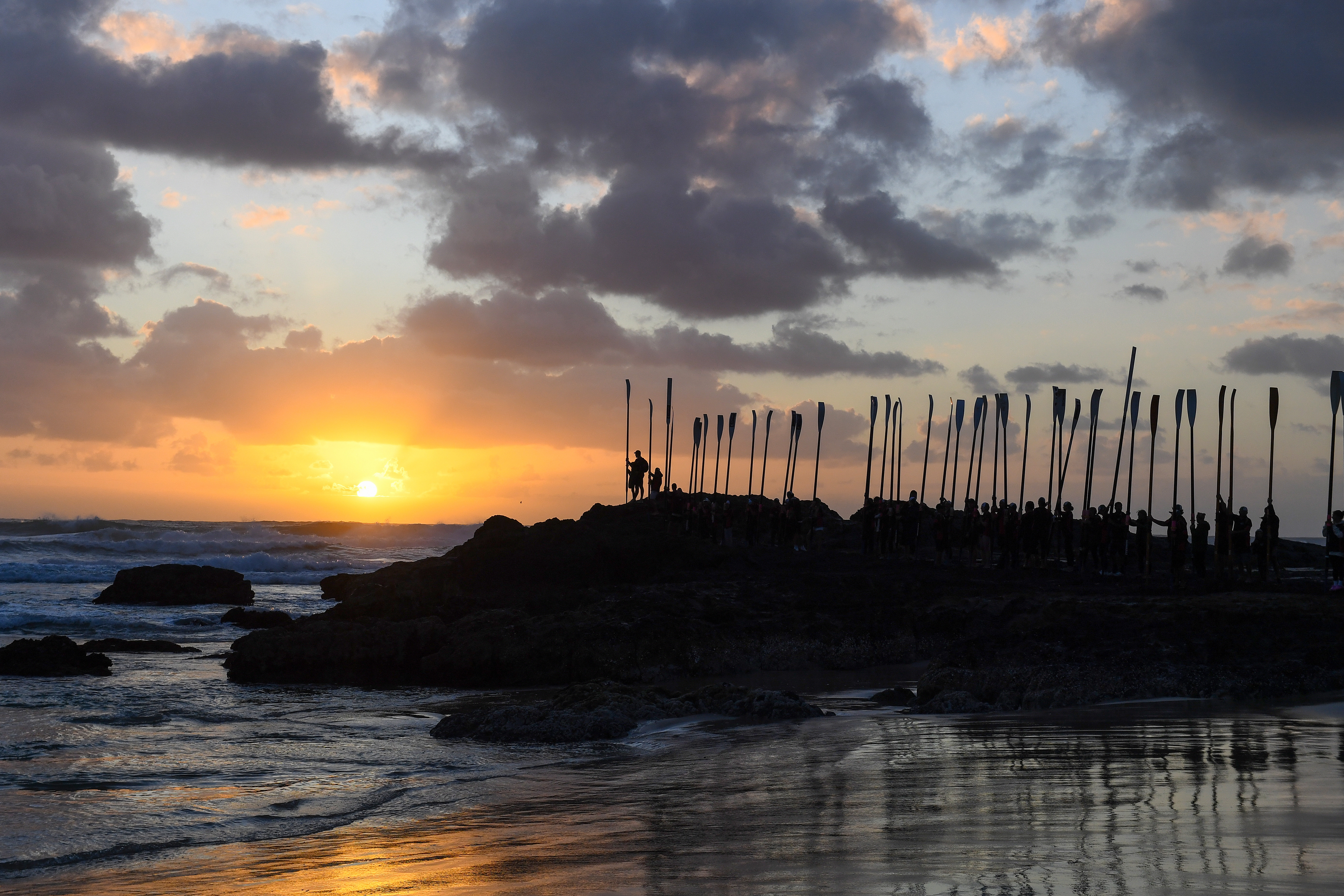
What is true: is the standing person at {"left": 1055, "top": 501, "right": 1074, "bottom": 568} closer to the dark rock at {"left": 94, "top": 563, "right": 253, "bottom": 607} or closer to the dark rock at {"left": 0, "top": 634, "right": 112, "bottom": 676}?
the dark rock at {"left": 0, "top": 634, "right": 112, "bottom": 676}

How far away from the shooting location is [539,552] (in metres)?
30.4

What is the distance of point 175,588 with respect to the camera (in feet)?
121

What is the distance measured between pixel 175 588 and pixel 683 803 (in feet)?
114

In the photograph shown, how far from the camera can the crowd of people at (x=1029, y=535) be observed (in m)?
22.8

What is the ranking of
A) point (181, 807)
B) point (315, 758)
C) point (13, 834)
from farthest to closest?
point (315, 758) → point (181, 807) → point (13, 834)

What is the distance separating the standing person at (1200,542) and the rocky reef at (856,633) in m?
0.51

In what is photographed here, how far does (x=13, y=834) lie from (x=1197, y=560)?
75.9 feet

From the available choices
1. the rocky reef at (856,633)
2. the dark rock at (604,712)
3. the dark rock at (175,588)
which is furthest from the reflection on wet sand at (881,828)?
the dark rock at (175,588)

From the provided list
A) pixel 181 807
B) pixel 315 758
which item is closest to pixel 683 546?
pixel 315 758

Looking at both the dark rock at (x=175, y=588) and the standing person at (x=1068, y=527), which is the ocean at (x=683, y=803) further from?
the dark rock at (x=175, y=588)

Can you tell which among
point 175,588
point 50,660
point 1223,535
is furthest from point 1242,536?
point 175,588

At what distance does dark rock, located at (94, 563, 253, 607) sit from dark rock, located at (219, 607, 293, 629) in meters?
6.97

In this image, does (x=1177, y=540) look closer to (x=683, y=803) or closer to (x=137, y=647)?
(x=683, y=803)

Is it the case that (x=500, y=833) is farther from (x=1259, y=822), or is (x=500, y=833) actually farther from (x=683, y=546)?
(x=683, y=546)
